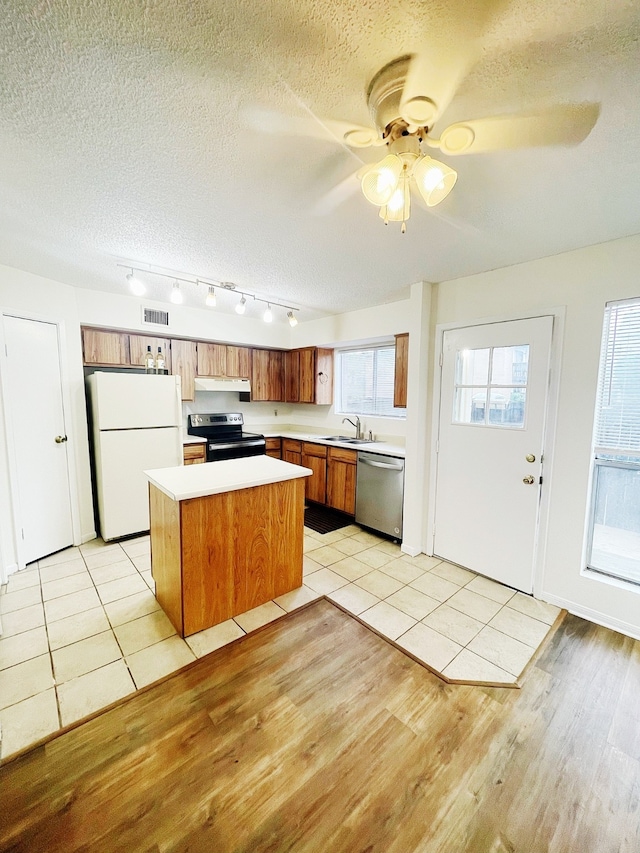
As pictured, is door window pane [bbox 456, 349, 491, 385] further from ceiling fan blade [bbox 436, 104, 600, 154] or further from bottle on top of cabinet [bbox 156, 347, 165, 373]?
bottle on top of cabinet [bbox 156, 347, 165, 373]

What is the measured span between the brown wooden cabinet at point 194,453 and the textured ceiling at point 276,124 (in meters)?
2.12

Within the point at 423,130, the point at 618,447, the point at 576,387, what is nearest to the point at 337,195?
the point at 423,130

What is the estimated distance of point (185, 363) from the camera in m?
4.07

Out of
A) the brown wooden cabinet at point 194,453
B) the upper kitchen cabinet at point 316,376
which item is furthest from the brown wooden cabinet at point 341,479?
the brown wooden cabinet at point 194,453

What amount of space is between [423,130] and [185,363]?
360cm

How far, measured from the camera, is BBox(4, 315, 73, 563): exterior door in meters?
2.68

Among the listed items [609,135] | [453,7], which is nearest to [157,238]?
[453,7]

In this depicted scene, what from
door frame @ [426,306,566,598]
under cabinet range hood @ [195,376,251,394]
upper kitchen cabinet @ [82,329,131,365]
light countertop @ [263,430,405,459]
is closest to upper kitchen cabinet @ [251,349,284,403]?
under cabinet range hood @ [195,376,251,394]

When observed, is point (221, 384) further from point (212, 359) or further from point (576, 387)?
point (576, 387)

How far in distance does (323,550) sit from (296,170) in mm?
2899

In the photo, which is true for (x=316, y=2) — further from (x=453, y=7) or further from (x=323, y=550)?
(x=323, y=550)

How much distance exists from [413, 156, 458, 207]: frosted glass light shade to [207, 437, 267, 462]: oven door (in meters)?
3.48

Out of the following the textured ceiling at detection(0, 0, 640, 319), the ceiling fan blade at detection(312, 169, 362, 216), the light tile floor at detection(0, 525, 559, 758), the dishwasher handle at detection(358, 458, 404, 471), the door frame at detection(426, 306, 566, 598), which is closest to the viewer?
the textured ceiling at detection(0, 0, 640, 319)

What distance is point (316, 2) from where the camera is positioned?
2.68 feet
